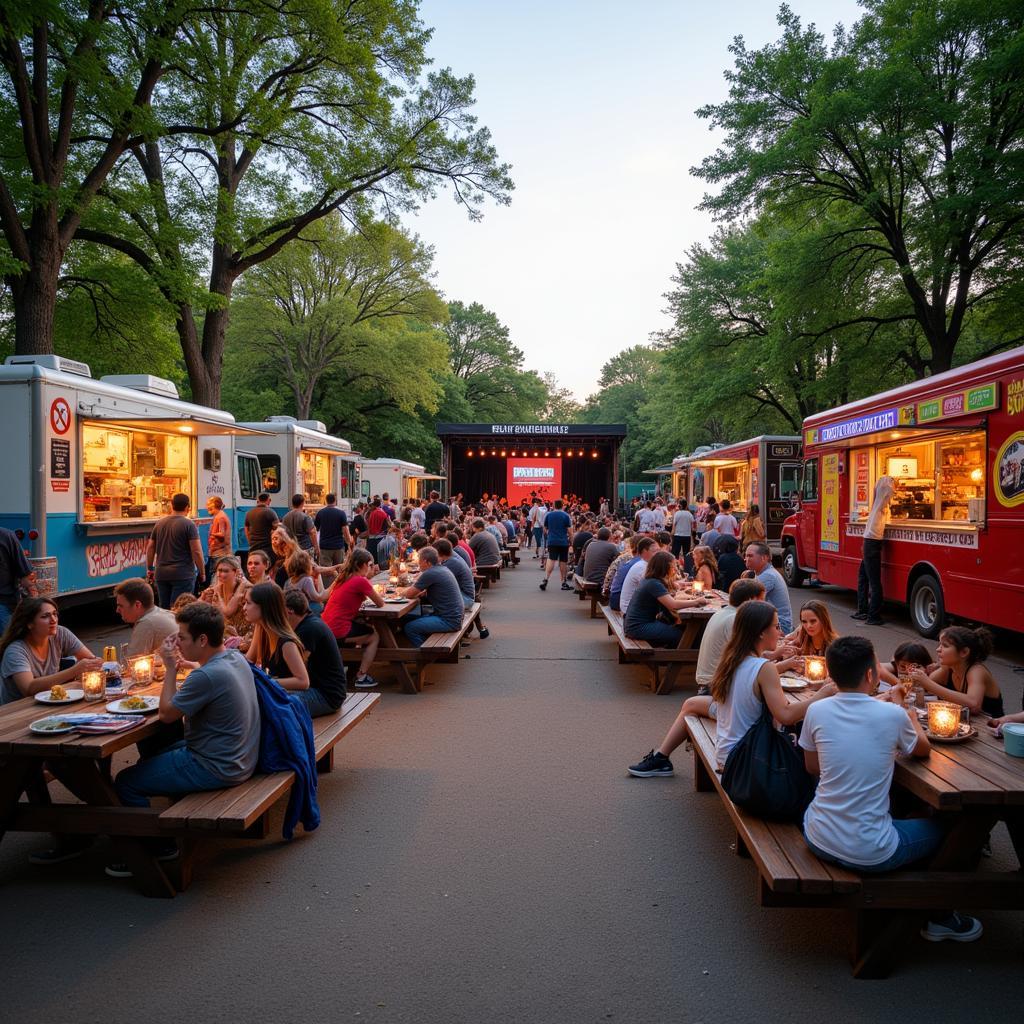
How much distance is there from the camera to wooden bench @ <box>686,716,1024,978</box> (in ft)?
10.0

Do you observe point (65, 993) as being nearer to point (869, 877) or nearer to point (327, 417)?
point (869, 877)

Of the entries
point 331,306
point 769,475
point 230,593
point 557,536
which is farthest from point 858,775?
point 331,306

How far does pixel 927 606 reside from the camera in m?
10.4

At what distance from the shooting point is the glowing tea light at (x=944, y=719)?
376 cm

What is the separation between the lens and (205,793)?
384cm

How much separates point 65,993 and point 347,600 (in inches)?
180

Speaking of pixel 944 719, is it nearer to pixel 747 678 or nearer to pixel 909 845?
pixel 909 845

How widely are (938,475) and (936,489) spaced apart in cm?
19

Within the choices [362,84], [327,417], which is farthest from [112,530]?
[327,417]

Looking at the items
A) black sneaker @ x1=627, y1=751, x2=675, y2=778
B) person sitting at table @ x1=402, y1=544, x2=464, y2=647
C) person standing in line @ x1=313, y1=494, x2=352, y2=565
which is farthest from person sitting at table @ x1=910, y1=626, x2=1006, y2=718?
person standing in line @ x1=313, y1=494, x2=352, y2=565

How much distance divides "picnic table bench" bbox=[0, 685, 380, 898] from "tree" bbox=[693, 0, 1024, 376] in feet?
59.0

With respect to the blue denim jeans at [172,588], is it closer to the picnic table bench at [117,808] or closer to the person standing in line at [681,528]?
the picnic table bench at [117,808]

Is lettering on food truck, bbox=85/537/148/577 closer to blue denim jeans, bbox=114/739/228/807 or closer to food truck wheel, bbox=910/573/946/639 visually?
blue denim jeans, bbox=114/739/228/807

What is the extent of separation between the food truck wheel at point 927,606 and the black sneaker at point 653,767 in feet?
19.9
